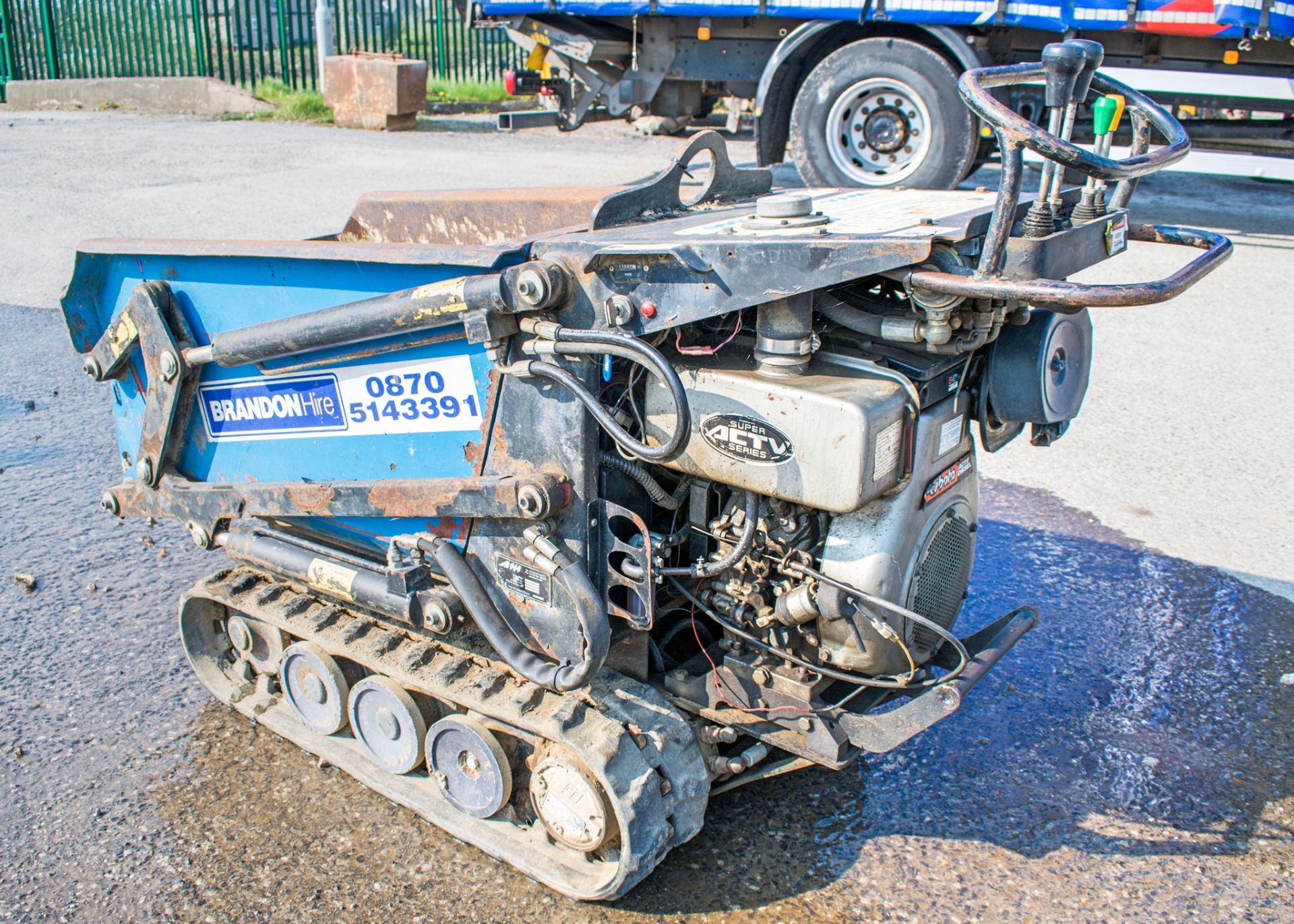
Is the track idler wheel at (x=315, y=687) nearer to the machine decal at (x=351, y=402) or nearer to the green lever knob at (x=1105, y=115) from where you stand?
the machine decal at (x=351, y=402)

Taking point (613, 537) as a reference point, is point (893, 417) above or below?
above

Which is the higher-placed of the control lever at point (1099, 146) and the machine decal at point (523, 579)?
the control lever at point (1099, 146)

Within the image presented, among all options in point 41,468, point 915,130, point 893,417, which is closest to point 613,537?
point 893,417

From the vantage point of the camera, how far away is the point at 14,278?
834cm

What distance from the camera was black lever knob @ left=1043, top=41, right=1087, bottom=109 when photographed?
2.33m

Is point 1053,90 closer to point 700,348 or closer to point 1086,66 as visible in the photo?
point 1086,66

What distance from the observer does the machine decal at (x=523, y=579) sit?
293 centimetres

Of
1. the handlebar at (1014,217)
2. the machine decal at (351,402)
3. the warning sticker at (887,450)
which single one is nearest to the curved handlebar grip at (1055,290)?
the handlebar at (1014,217)

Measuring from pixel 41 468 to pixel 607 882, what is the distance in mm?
3836

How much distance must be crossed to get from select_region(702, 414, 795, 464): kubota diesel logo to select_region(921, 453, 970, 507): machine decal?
1.48 feet

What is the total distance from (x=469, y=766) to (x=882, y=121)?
7388 millimetres

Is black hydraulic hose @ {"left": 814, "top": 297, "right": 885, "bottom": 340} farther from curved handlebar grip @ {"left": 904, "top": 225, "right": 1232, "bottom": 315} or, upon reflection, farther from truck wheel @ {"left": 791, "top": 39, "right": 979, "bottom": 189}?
truck wheel @ {"left": 791, "top": 39, "right": 979, "bottom": 189}

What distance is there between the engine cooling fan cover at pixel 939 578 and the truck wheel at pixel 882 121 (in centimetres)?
622

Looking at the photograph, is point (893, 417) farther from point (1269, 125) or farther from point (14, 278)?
point (1269, 125)
